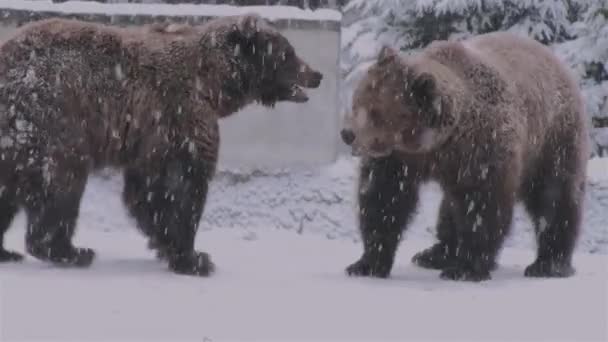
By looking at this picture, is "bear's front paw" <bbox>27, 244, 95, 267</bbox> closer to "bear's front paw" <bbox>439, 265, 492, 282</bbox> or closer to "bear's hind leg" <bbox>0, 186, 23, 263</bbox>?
"bear's hind leg" <bbox>0, 186, 23, 263</bbox>

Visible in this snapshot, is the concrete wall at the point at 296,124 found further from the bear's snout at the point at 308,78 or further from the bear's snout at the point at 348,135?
the bear's snout at the point at 348,135

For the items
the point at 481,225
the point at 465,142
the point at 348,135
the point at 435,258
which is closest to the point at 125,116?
the point at 348,135

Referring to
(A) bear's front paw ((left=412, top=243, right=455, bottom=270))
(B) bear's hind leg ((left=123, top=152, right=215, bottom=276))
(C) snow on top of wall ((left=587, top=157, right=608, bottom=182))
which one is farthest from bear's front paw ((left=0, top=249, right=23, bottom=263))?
(C) snow on top of wall ((left=587, top=157, right=608, bottom=182))

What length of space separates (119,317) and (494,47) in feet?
12.3

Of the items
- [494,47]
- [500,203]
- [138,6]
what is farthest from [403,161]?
[138,6]

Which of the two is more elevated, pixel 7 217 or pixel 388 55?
pixel 388 55

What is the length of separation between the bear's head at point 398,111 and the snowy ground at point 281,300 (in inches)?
34.7

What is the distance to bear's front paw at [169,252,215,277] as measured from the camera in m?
6.61

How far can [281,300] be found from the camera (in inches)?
219

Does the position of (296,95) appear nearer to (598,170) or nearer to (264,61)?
(264,61)

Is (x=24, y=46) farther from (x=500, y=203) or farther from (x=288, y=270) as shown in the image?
(x=500, y=203)

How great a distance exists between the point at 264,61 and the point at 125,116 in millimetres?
1037

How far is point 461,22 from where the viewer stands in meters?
15.2

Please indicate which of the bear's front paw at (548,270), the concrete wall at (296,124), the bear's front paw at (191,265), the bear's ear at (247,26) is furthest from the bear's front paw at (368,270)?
the concrete wall at (296,124)
